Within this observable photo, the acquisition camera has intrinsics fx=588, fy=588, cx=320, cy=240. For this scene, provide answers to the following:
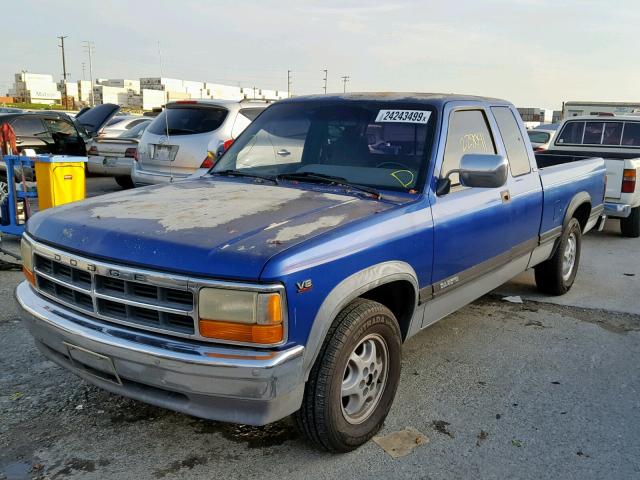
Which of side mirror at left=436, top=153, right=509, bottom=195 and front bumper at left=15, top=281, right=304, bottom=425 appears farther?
side mirror at left=436, top=153, right=509, bottom=195

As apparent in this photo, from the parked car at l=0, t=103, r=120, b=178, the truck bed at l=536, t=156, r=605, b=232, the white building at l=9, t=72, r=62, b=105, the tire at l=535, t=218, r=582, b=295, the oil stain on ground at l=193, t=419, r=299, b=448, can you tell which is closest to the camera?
the oil stain on ground at l=193, t=419, r=299, b=448

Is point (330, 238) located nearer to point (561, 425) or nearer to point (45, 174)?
point (561, 425)

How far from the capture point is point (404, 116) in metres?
3.81

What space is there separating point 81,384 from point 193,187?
142 centimetres

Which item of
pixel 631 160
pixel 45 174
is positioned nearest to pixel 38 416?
pixel 45 174

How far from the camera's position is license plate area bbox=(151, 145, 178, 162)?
28.0ft

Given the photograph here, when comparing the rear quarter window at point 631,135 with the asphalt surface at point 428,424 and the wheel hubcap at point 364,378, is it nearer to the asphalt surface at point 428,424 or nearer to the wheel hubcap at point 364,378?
the asphalt surface at point 428,424

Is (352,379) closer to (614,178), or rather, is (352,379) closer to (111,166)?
(614,178)

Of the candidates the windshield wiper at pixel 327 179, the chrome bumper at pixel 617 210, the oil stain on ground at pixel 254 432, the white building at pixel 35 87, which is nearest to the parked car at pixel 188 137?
the windshield wiper at pixel 327 179

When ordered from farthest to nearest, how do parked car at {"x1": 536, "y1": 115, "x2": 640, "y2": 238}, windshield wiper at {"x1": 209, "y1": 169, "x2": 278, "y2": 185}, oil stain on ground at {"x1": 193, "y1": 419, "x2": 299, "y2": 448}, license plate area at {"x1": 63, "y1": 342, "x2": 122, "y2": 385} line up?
parked car at {"x1": 536, "y1": 115, "x2": 640, "y2": 238}
windshield wiper at {"x1": 209, "y1": 169, "x2": 278, "y2": 185}
oil stain on ground at {"x1": 193, "y1": 419, "x2": 299, "y2": 448}
license plate area at {"x1": 63, "y1": 342, "x2": 122, "y2": 385}

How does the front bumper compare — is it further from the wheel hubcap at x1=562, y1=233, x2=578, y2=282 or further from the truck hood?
the wheel hubcap at x1=562, y1=233, x2=578, y2=282

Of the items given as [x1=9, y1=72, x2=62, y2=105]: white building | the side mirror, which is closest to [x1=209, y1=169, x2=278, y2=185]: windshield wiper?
the side mirror

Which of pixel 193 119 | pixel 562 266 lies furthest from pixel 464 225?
pixel 193 119

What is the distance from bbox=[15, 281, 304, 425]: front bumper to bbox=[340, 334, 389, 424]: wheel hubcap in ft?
1.39
